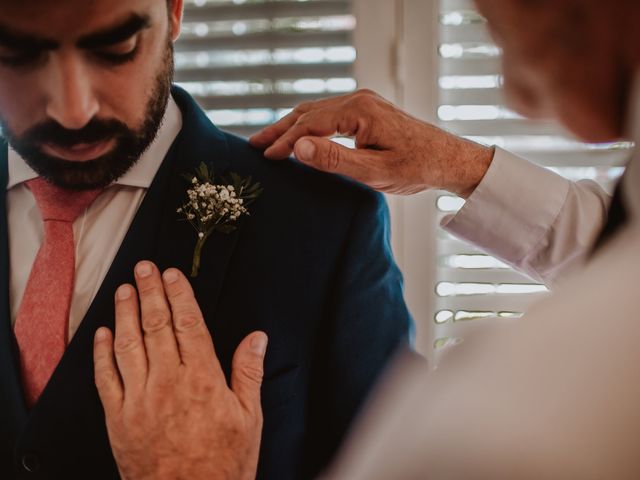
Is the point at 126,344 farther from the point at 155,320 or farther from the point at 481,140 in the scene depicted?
the point at 481,140

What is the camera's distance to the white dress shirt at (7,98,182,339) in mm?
1136

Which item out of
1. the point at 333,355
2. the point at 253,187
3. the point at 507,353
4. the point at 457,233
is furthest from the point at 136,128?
the point at 507,353

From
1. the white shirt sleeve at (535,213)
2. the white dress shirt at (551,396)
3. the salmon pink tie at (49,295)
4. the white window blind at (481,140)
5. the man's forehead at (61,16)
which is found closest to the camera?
the white dress shirt at (551,396)

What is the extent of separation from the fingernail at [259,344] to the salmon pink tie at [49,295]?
0.28 meters

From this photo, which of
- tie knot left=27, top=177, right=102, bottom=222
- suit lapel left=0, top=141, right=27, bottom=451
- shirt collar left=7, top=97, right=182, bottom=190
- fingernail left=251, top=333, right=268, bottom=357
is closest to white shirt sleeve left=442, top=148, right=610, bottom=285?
fingernail left=251, top=333, right=268, bottom=357

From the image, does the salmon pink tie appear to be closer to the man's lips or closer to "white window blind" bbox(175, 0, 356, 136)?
the man's lips

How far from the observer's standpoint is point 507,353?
1.40 feet

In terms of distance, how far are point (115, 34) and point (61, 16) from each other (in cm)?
7

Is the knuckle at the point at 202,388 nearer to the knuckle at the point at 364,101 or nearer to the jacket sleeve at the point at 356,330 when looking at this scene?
the jacket sleeve at the point at 356,330

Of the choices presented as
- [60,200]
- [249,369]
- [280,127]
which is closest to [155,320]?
[249,369]

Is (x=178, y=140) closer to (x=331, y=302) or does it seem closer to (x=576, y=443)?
(x=331, y=302)

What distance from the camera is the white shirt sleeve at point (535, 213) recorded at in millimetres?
1194

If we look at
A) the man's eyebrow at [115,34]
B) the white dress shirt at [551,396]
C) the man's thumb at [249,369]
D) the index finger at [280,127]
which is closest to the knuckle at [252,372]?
the man's thumb at [249,369]

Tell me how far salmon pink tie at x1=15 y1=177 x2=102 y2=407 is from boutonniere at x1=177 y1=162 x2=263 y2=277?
7.0 inches
